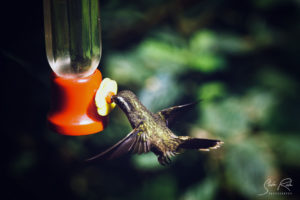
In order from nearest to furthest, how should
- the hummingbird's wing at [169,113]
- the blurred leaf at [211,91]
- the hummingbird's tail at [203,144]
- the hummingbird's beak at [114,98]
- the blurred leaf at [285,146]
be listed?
the hummingbird's tail at [203,144] → the hummingbird's beak at [114,98] → the hummingbird's wing at [169,113] → the blurred leaf at [211,91] → the blurred leaf at [285,146]

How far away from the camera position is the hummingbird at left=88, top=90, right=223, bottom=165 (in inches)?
48.7

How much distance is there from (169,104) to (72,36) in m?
0.60

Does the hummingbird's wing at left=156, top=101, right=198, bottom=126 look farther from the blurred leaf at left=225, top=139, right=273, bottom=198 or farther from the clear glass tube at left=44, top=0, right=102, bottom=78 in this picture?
the blurred leaf at left=225, top=139, right=273, bottom=198

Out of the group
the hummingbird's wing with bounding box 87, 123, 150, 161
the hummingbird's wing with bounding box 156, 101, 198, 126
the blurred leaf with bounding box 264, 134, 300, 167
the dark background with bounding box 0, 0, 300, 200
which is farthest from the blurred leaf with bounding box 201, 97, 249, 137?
the hummingbird's wing with bounding box 87, 123, 150, 161

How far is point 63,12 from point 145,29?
668 mm

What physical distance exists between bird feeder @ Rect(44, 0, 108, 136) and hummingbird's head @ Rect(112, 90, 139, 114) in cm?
12

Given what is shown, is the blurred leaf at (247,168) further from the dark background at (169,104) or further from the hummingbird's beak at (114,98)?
the hummingbird's beak at (114,98)

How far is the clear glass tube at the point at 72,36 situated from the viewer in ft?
5.29

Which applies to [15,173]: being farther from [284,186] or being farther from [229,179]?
[284,186]
